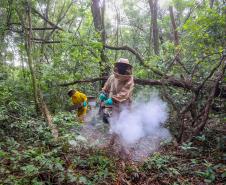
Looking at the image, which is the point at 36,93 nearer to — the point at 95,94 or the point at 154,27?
the point at 95,94

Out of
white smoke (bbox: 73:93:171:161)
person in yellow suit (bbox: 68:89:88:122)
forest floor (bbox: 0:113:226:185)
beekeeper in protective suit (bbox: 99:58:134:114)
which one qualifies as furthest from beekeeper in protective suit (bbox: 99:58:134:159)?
person in yellow suit (bbox: 68:89:88:122)

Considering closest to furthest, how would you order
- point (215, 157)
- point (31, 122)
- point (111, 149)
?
1. point (215, 157)
2. point (111, 149)
3. point (31, 122)

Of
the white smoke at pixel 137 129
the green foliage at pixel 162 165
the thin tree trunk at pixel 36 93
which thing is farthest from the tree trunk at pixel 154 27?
the green foliage at pixel 162 165

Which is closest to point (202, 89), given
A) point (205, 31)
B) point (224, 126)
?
point (224, 126)

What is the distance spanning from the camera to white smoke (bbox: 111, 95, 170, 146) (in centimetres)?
617

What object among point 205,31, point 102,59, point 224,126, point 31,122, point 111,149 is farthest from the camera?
point 102,59

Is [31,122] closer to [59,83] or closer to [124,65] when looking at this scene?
[124,65]

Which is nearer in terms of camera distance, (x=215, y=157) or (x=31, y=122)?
(x=215, y=157)

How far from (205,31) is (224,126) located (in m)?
2.85

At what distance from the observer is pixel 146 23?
1934 centimetres

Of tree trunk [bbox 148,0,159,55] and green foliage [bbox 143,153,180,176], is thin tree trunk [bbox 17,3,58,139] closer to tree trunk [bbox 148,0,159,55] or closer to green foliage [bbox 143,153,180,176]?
green foliage [bbox 143,153,180,176]

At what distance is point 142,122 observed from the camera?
764 centimetres

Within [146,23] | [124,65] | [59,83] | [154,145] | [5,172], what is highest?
[146,23]

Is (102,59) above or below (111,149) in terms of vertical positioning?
above
